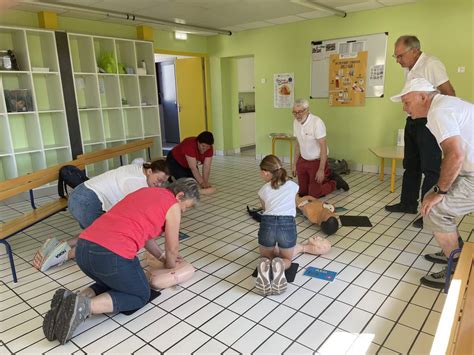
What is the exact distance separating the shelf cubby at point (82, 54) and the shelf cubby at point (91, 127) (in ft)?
2.09

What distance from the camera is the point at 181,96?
7.71 metres

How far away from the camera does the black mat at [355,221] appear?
338 centimetres

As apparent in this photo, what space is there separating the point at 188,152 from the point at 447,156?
113 inches

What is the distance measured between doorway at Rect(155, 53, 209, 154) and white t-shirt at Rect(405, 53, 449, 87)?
182 inches

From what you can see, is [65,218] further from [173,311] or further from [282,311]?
[282,311]

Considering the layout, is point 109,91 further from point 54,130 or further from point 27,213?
point 27,213

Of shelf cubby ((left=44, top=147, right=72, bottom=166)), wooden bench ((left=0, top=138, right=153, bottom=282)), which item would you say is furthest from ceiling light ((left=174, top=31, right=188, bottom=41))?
wooden bench ((left=0, top=138, right=153, bottom=282))

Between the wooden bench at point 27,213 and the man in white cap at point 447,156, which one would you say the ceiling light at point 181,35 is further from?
the man in white cap at point 447,156

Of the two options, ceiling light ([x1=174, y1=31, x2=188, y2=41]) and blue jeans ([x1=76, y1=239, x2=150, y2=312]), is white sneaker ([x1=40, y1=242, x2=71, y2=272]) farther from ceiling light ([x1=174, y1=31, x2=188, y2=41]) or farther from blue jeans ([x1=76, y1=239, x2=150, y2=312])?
ceiling light ([x1=174, y1=31, x2=188, y2=41])

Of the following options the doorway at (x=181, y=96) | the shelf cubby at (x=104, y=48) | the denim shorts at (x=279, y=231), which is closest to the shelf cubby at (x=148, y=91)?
the shelf cubby at (x=104, y=48)

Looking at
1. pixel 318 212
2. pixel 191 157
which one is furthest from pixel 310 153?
pixel 191 157

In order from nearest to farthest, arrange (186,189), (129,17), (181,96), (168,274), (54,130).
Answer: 1. (186,189)
2. (168,274)
3. (129,17)
4. (54,130)
5. (181,96)

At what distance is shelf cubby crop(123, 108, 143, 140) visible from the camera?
5875mm

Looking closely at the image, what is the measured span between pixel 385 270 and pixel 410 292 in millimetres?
294
